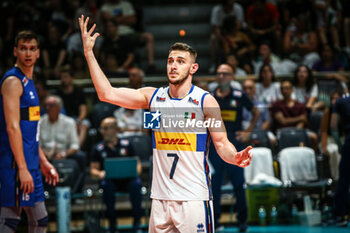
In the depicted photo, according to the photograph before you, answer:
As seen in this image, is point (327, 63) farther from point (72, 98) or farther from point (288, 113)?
point (72, 98)

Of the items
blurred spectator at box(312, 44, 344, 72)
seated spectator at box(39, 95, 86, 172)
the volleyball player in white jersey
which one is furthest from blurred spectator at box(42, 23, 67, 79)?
the volleyball player in white jersey

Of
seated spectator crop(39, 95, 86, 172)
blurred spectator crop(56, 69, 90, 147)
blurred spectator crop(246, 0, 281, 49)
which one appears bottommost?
seated spectator crop(39, 95, 86, 172)

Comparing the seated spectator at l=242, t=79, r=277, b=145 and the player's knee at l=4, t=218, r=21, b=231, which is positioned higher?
the seated spectator at l=242, t=79, r=277, b=145

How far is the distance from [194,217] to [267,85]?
18.9ft

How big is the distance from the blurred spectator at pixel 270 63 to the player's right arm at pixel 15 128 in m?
6.21

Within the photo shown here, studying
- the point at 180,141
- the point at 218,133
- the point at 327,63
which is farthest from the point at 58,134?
the point at 327,63

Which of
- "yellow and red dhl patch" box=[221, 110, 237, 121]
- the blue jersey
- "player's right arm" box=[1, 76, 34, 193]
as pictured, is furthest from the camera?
"yellow and red dhl patch" box=[221, 110, 237, 121]

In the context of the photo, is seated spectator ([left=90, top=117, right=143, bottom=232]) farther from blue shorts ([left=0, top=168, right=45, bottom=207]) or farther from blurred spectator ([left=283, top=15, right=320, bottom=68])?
blurred spectator ([left=283, top=15, right=320, bottom=68])

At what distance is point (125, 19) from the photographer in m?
11.1

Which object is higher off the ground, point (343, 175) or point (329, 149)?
point (329, 149)

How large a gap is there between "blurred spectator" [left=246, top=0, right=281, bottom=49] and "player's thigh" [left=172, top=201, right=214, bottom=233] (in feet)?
23.6

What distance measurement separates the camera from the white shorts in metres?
4.00

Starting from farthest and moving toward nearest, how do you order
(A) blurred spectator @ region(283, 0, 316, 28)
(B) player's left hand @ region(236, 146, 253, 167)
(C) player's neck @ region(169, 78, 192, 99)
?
(A) blurred spectator @ region(283, 0, 316, 28) < (C) player's neck @ region(169, 78, 192, 99) < (B) player's left hand @ region(236, 146, 253, 167)

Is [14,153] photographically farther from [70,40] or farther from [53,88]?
[70,40]
